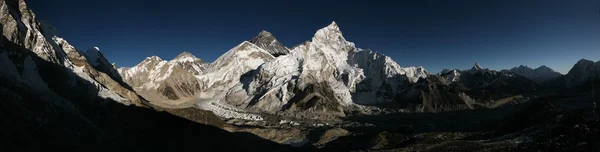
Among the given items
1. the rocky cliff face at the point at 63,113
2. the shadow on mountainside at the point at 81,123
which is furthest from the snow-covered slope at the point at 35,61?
the shadow on mountainside at the point at 81,123

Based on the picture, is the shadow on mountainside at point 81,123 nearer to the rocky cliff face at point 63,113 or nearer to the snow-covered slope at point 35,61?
the rocky cliff face at point 63,113

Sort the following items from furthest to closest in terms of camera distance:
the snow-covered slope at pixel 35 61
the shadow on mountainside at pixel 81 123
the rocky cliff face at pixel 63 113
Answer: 1. the snow-covered slope at pixel 35 61
2. the rocky cliff face at pixel 63 113
3. the shadow on mountainside at pixel 81 123

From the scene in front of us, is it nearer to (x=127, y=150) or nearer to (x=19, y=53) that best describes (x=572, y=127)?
(x=127, y=150)

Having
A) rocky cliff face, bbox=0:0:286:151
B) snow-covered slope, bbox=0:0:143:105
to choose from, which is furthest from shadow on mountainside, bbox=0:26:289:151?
snow-covered slope, bbox=0:0:143:105

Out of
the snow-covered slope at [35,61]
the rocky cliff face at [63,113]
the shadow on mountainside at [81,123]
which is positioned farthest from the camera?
the snow-covered slope at [35,61]

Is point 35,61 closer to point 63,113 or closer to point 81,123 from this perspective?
point 63,113

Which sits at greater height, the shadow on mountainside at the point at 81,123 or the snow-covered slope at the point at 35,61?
the snow-covered slope at the point at 35,61


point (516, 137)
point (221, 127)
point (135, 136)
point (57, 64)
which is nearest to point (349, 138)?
point (221, 127)

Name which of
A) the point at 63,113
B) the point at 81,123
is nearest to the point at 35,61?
the point at 63,113

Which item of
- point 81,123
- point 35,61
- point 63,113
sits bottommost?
point 81,123
